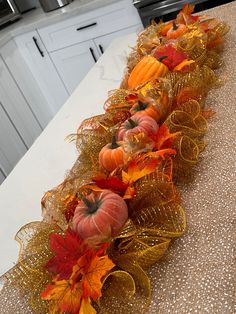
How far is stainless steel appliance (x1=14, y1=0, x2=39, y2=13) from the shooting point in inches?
128

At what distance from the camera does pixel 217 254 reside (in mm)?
520

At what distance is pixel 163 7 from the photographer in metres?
2.26

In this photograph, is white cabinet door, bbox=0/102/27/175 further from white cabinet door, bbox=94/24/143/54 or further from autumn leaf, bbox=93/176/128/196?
autumn leaf, bbox=93/176/128/196

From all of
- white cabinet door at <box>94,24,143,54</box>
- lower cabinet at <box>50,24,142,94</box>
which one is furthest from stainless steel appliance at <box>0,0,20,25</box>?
white cabinet door at <box>94,24,143,54</box>

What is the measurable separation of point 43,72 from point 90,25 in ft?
2.02

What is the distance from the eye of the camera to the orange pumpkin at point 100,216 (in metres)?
0.54

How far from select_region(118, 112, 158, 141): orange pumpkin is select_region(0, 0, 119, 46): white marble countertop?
2098 millimetres

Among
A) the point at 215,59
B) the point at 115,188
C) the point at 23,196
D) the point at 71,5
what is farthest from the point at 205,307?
the point at 71,5

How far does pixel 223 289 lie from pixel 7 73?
2571 millimetres

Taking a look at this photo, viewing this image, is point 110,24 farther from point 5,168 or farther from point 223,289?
point 223,289

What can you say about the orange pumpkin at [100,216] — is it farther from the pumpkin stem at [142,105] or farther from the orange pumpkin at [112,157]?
the pumpkin stem at [142,105]

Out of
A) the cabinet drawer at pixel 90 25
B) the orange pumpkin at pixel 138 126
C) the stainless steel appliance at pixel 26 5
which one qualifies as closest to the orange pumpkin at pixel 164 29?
the orange pumpkin at pixel 138 126

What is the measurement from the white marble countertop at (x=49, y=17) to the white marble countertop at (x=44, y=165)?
1387mm

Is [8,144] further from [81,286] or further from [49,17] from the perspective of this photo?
[81,286]
